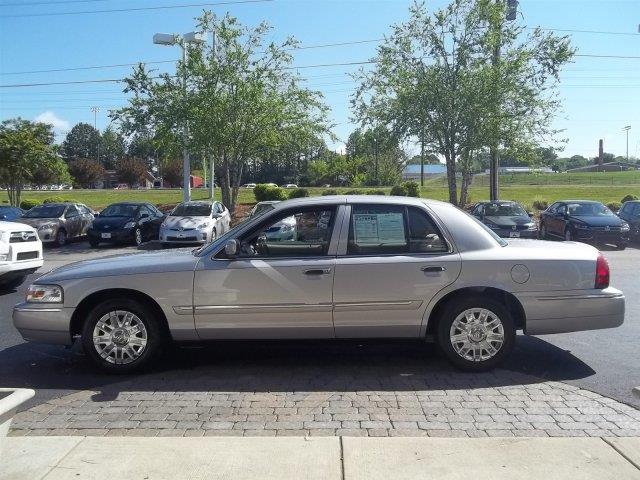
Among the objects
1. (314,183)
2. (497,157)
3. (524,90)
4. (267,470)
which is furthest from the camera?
(314,183)

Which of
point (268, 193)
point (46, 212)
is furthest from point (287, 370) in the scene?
point (268, 193)

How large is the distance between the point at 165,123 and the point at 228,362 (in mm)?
18809

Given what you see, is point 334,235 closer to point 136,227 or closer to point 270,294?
point 270,294

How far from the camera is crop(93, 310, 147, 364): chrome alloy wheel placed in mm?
5723

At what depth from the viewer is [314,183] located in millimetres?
83750

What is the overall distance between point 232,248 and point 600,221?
1592 cm

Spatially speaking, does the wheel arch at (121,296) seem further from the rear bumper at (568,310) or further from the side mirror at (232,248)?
the rear bumper at (568,310)

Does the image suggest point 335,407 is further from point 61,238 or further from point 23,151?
point 23,151

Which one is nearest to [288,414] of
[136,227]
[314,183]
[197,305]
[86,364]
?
[197,305]

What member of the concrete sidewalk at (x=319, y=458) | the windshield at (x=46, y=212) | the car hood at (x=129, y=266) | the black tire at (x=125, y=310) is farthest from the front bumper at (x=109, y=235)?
the concrete sidewalk at (x=319, y=458)

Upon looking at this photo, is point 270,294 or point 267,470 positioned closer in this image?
point 267,470

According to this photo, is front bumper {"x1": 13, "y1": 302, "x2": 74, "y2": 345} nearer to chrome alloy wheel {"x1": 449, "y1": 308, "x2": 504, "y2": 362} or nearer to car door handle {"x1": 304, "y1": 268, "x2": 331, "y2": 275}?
car door handle {"x1": 304, "y1": 268, "x2": 331, "y2": 275}

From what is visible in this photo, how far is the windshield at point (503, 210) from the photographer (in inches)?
782

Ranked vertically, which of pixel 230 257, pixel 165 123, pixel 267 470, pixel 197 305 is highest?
pixel 165 123
